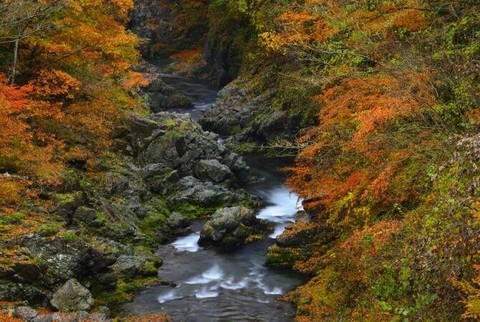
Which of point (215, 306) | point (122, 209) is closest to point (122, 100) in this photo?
point (122, 209)

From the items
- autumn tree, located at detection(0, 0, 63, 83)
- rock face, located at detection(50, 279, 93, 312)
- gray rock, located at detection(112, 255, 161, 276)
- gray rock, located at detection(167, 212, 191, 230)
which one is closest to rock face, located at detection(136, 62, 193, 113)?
gray rock, located at detection(167, 212, 191, 230)

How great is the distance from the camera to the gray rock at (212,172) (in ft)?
78.9

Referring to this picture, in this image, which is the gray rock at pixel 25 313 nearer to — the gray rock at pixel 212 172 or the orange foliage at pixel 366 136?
the orange foliage at pixel 366 136

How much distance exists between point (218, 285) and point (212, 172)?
29.2 feet

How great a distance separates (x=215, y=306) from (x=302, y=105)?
50.1 ft

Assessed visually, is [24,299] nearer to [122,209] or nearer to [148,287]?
[148,287]

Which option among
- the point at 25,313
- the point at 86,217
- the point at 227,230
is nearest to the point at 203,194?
the point at 227,230

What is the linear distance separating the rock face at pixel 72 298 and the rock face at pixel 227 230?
20.5 ft

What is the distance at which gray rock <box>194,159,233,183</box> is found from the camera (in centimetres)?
2406

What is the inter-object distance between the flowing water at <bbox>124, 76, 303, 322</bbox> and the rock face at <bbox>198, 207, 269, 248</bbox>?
0.42m

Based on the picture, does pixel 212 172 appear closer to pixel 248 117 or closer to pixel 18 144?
pixel 248 117

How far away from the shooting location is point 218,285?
52.4 feet

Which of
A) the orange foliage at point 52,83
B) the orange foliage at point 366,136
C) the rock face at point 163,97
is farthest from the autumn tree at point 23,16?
the rock face at point 163,97

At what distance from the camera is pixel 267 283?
16.0 meters
